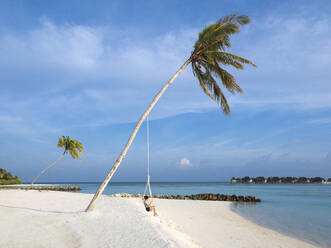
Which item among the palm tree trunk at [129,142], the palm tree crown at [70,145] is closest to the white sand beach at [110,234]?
the palm tree trunk at [129,142]

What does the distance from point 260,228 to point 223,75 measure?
6.78 m

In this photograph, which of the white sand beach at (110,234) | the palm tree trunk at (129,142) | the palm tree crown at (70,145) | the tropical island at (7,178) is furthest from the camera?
the tropical island at (7,178)

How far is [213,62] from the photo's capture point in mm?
10039

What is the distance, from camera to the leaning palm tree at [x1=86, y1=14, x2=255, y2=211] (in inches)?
358

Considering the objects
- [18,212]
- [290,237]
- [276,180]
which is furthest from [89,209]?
[276,180]

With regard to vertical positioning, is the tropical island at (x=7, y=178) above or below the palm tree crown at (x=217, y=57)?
below

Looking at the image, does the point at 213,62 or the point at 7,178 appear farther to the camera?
the point at 7,178

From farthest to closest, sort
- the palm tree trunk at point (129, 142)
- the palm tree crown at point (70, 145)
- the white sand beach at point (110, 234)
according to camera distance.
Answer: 1. the palm tree crown at point (70, 145)
2. the palm tree trunk at point (129, 142)
3. the white sand beach at point (110, 234)

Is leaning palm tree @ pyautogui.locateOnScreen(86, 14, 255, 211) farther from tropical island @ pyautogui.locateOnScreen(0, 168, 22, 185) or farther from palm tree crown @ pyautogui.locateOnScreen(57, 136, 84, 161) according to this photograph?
tropical island @ pyautogui.locateOnScreen(0, 168, 22, 185)

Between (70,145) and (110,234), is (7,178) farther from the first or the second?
(110,234)

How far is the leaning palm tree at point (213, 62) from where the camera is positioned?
29.8 ft

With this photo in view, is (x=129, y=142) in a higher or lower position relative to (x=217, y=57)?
lower

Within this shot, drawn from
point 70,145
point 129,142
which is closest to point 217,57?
point 129,142

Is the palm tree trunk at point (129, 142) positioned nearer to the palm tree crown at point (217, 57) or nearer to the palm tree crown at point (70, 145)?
the palm tree crown at point (217, 57)
